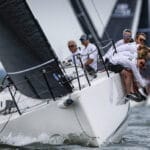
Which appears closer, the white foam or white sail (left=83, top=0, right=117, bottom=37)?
the white foam

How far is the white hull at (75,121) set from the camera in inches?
254

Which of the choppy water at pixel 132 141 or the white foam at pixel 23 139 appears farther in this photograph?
the white foam at pixel 23 139

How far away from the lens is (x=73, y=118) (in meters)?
6.48

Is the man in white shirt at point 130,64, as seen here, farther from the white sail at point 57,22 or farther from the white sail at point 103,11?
the white sail at point 103,11

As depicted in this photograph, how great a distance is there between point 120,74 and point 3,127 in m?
1.48

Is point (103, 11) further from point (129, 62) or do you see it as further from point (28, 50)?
point (28, 50)

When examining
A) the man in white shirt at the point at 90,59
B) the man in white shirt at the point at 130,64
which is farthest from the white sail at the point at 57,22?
the man in white shirt at the point at 130,64

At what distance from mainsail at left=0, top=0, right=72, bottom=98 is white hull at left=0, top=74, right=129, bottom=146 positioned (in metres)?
0.24

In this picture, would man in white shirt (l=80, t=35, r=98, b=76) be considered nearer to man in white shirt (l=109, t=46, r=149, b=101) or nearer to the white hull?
man in white shirt (l=109, t=46, r=149, b=101)

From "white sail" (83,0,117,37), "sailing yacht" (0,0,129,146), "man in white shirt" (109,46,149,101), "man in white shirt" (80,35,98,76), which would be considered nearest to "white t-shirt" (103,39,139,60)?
"man in white shirt" (109,46,149,101)

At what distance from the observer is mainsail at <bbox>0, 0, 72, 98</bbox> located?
6.68 m

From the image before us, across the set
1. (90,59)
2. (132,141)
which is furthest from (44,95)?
(90,59)

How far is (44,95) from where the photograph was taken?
22.4ft

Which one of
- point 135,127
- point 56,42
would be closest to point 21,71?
point 135,127
